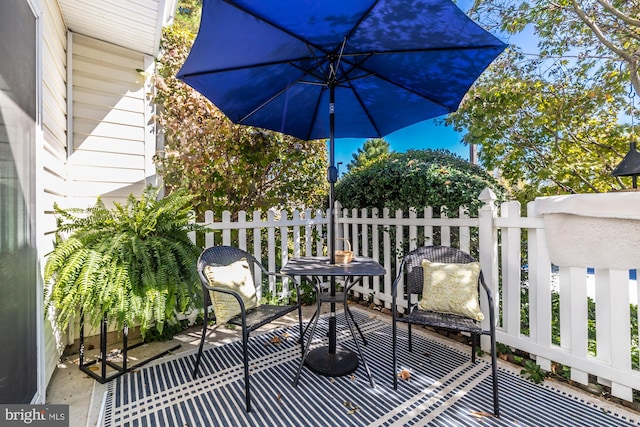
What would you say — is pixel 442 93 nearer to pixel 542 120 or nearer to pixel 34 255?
pixel 542 120

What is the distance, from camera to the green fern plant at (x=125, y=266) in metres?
1.99

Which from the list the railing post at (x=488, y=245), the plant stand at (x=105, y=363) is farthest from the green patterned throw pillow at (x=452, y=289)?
the plant stand at (x=105, y=363)

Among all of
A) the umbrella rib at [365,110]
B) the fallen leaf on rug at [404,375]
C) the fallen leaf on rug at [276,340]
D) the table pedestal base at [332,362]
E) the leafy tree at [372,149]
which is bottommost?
the fallen leaf on rug at [404,375]

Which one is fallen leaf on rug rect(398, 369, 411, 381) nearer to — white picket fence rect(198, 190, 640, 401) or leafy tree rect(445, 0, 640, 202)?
white picket fence rect(198, 190, 640, 401)

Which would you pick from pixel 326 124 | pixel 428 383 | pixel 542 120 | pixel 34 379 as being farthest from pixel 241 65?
pixel 542 120

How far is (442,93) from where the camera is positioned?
103 inches

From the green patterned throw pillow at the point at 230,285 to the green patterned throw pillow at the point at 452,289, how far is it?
1397mm

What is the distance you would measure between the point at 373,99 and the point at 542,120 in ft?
6.78

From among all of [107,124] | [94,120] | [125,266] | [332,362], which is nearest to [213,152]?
[107,124]

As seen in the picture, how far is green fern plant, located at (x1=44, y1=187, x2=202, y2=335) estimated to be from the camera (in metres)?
1.99

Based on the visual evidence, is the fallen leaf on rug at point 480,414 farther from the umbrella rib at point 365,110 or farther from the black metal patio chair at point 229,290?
the umbrella rib at point 365,110

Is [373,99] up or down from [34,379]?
up

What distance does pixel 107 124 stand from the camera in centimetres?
312

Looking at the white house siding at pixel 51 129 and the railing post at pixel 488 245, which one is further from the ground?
the white house siding at pixel 51 129
